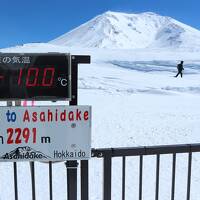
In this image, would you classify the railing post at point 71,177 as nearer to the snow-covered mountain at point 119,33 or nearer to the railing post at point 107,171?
the railing post at point 107,171

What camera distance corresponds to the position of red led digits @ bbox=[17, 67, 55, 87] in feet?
7.57

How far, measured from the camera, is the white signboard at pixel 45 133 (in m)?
2.38

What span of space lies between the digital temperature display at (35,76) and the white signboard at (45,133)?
4.1 inches

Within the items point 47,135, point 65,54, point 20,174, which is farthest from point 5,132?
point 20,174

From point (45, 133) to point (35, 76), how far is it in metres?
0.40

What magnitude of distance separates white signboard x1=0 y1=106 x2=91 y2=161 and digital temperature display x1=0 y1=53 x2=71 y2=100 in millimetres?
103

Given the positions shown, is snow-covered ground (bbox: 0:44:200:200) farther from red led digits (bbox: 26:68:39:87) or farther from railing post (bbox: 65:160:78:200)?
red led digits (bbox: 26:68:39:87)

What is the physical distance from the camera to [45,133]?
7.91ft

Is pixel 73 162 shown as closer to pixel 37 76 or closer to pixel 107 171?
pixel 107 171

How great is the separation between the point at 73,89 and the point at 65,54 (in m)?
0.24

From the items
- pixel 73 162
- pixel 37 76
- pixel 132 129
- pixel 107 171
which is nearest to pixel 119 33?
pixel 132 129

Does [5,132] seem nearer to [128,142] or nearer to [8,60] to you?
[8,60]

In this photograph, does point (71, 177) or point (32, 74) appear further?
point (71, 177)

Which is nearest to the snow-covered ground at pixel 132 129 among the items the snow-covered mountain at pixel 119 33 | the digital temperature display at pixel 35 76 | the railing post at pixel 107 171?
the railing post at pixel 107 171
